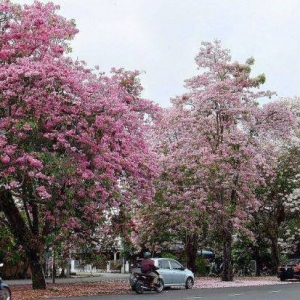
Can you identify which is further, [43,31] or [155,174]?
[155,174]

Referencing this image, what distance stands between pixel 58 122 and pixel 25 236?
304 inches

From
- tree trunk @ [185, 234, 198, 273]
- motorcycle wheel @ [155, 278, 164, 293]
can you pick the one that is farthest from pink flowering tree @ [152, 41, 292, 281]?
motorcycle wheel @ [155, 278, 164, 293]

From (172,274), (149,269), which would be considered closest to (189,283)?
(172,274)

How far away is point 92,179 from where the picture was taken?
62.6 ft

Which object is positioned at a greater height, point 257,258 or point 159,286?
point 257,258

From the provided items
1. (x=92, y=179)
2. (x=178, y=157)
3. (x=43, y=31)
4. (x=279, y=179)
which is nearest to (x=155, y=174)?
(x=92, y=179)

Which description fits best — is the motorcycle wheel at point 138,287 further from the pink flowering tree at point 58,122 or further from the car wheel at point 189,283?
the car wheel at point 189,283

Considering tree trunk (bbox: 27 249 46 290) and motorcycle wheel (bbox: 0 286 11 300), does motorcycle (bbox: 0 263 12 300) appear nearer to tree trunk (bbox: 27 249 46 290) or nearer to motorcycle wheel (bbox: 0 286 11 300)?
motorcycle wheel (bbox: 0 286 11 300)

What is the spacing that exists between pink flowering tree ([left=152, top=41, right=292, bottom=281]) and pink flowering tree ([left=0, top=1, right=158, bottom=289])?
34.7 ft

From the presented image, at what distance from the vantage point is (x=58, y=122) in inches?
714

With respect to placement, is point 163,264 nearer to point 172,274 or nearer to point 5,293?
point 172,274

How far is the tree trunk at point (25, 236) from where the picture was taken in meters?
23.5

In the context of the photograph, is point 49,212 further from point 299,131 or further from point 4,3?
point 299,131

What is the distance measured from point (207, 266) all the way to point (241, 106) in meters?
18.5
